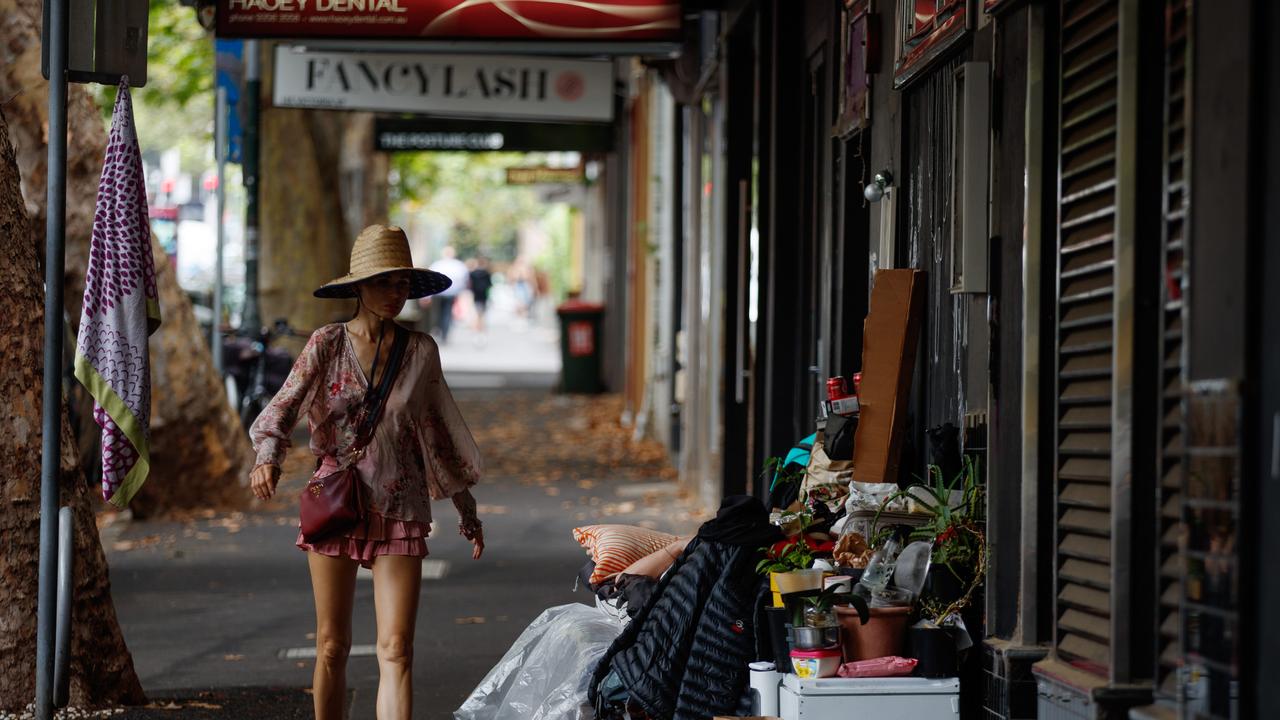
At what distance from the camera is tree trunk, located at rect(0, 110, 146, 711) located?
6.86 metres

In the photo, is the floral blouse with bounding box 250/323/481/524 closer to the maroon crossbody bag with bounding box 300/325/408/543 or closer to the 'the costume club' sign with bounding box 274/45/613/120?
the maroon crossbody bag with bounding box 300/325/408/543

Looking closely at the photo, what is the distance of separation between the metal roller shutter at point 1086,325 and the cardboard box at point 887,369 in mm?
1648

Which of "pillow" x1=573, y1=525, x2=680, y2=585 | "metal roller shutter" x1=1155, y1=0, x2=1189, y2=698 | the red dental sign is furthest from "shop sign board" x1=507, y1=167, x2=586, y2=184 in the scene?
"metal roller shutter" x1=1155, y1=0, x2=1189, y2=698

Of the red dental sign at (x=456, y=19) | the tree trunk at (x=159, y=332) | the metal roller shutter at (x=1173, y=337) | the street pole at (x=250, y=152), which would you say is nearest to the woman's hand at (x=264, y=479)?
the metal roller shutter at (x=1173, y=337)

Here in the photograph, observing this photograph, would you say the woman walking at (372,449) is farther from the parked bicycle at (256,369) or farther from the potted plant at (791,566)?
the parked bicycle at (256,369)

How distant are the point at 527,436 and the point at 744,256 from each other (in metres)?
9.97

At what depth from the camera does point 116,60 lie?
6848 millimetres

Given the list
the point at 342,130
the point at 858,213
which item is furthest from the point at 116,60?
the point at 342,130

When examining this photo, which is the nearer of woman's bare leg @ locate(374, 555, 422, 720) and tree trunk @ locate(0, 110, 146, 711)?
woman's bare leg @ locate(374, 555, 422, 720)

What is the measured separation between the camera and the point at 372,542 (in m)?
6.08

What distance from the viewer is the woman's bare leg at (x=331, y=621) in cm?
611

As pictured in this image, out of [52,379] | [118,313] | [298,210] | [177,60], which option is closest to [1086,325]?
[118,313]

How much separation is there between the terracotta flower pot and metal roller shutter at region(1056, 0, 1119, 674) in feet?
1.95

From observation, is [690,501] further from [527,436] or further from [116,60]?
[116,60]
